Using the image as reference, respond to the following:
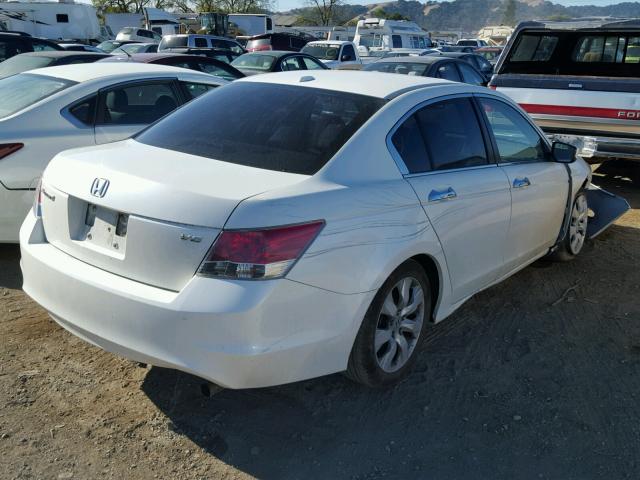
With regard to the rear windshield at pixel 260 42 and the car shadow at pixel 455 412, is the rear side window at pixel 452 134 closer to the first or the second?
the car shadow at pixel 455 412

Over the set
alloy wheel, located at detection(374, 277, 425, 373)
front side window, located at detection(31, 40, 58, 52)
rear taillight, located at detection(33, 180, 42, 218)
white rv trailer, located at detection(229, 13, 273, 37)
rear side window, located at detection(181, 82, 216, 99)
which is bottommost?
white rv trailer, located at detection(229, 13, 273, 37)

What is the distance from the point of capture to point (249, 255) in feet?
8.34

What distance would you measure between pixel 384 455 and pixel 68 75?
14.3 ft

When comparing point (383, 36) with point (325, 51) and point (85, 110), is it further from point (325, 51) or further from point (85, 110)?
point (85, 110)

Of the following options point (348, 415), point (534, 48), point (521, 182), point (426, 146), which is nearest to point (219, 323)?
point (348, 415)

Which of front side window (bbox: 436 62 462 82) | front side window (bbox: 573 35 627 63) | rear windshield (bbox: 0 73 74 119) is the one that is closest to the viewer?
rear windshield (bbox: 0 73 74 119)

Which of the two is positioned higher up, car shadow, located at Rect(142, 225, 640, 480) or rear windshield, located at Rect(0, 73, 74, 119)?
rear windshield, located at Rect(0, 73, 74, 119)

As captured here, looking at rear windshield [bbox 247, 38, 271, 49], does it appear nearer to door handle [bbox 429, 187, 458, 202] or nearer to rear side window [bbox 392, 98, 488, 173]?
rear side window [bbox 392, 98, 488, 173]

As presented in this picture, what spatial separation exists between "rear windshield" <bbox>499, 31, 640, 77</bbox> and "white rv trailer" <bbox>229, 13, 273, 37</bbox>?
36.4m

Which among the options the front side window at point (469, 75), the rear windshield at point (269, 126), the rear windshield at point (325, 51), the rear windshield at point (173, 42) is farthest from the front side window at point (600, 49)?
the rear windshield at point (173, 42)

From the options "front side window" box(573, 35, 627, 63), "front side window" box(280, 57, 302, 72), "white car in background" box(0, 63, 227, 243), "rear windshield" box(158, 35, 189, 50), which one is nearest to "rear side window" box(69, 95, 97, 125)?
"white car in background" box(0, 63, 227, 243)

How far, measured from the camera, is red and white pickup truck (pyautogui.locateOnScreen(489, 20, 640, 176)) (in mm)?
7250

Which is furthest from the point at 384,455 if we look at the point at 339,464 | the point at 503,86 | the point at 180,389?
the point at 503,86

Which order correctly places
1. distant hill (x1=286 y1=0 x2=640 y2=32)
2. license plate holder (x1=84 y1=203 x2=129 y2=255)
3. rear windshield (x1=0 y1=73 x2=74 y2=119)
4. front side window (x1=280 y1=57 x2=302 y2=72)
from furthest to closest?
distant hill (x1=286 y1=0 x2=640 y2=32) → front side window (x1=280 y1=57 x2=302 y2=72) → rear windshield (x1=0 y1=73 x2=74 y2=119) → license plate holder (x1=84 y1=203 x2=129 y2=255)
